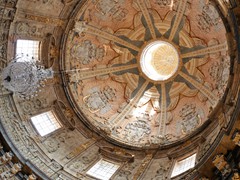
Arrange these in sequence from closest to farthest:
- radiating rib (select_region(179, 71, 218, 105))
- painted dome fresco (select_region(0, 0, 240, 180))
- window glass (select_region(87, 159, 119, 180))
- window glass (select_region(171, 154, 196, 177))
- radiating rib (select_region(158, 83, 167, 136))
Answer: painted dome fresco (select_region(0, 0, 240, 180)), window glass (select_region(171, 154, 196, 177)), window glass (select_region(87, 159, 119, 180)), radiating rib (select_region(179, 71, 218, 105)), radiating rib (select_region(158, 83, 167, 136))

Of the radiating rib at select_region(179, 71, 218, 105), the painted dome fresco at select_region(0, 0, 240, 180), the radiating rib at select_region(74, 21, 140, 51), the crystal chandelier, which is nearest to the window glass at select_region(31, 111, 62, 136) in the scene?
the painted dome fresco at select_region(0, 0, 240, 180)

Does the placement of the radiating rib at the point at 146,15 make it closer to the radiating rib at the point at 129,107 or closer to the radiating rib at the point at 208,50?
the radiating rib at the point at 208,50

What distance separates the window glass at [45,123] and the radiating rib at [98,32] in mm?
4823

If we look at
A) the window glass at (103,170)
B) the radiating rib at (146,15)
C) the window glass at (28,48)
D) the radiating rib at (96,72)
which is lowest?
the window glass at (103,170)

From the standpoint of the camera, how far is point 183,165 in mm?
17219

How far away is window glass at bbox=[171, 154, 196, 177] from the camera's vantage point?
16.5 m

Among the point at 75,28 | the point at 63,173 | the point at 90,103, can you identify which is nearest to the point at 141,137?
the point at 90,103

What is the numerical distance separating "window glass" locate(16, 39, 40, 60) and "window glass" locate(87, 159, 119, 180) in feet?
20.0

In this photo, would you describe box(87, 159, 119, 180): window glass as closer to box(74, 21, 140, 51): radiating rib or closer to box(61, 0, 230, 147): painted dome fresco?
box(61, 0, 230, 147): painted dome fresco

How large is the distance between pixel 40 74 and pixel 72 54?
584 cm

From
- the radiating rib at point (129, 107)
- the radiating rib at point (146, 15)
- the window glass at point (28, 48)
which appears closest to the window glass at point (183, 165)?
the radiating rib at point (129, 107)

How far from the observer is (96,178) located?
17672mm

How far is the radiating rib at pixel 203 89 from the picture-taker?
1955cm

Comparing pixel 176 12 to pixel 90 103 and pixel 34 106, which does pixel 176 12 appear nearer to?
pixel 90 103
